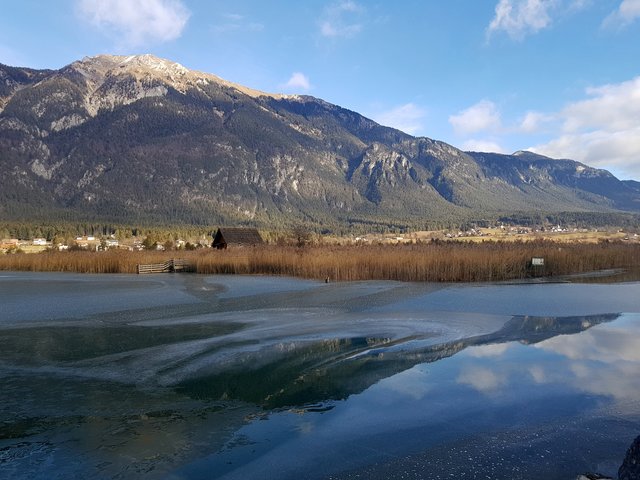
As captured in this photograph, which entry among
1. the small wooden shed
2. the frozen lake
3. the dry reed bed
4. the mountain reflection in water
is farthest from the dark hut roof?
the mountain reflection in water

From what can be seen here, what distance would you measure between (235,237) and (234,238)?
0.29m

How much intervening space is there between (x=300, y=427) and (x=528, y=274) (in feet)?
112

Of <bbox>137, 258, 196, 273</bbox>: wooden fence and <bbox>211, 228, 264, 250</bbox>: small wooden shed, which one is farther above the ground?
<bbox>211, 228, 264, 250</bbox>: small wooden shed

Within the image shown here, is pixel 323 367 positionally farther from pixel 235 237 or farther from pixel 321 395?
pixel 235 237

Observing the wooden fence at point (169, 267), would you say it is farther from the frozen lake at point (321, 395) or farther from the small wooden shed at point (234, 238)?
the frozen lake at point (321, 395)

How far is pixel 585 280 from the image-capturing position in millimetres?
35844

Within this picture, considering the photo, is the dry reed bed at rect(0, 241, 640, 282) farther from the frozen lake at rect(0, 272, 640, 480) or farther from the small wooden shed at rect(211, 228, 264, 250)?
the frozen lake at rect(0, 272, 640, 480)

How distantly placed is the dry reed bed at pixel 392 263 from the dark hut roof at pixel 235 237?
42.8 feet

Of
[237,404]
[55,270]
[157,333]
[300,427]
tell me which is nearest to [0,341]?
[157,333]

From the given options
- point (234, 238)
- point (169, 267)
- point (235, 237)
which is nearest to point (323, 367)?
point (169, 267)

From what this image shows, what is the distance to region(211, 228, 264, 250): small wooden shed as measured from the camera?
232ft

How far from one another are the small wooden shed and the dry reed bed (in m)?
12.9

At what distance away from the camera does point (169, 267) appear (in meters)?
55.8

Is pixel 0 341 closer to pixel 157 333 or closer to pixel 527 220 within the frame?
pixel 157 333
